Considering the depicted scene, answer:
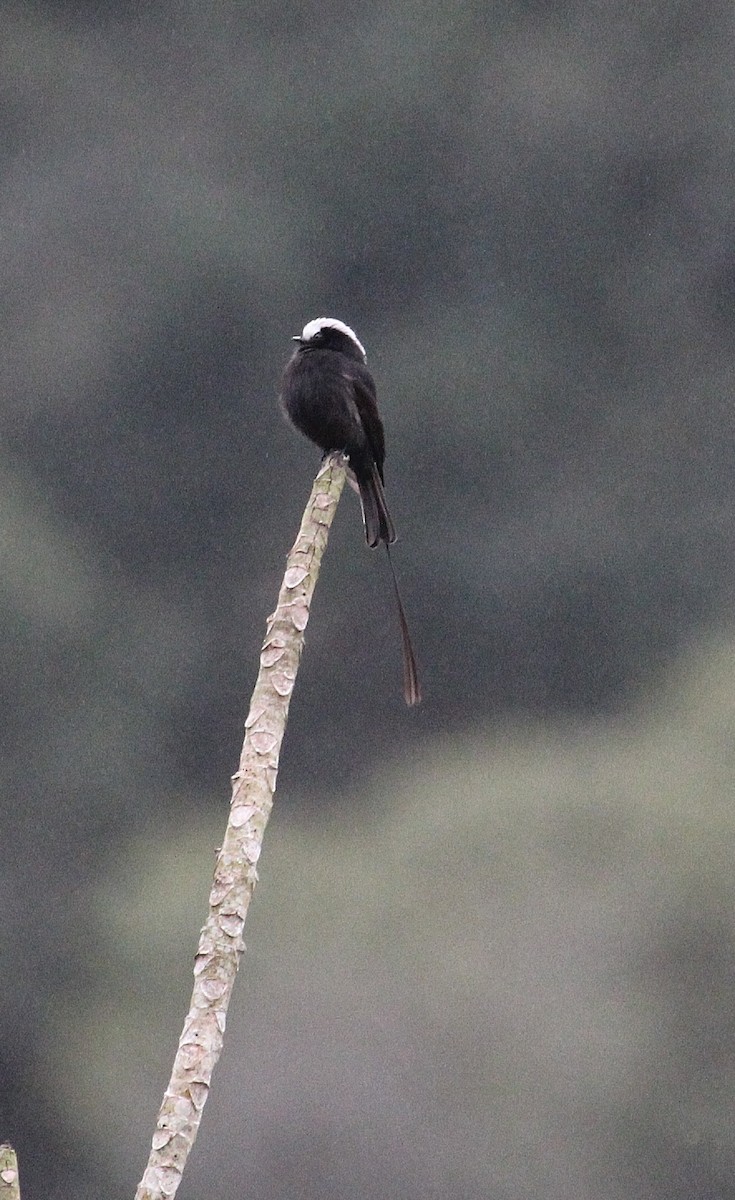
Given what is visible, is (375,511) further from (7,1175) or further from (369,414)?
(7,1175)

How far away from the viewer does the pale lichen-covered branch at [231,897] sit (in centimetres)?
172

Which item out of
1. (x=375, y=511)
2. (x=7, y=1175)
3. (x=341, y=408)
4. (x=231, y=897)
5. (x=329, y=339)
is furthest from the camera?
(x=329, y=339)

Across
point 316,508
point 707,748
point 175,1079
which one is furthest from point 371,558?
point 175,1079

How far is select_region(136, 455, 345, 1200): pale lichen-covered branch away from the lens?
1.72 meters

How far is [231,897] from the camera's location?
1.89 metres

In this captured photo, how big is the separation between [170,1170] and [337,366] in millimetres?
3155

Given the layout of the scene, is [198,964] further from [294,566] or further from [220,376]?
[220,376]

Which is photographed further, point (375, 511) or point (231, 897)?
point (375, 511)

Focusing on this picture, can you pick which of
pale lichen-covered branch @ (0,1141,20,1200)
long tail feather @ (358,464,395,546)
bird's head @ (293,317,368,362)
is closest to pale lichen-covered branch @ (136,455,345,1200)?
pale lichen-covered branch @ (0,1141,20,1200)

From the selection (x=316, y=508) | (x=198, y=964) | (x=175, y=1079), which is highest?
(x=316, y=508)

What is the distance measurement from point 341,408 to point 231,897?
8.90ft

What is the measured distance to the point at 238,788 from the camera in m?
1.99

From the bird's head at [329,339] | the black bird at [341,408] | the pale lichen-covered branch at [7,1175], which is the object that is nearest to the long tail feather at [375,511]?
the black bird at [341,408]

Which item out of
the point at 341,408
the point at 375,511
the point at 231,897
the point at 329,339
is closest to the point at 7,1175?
the point at 231,897
